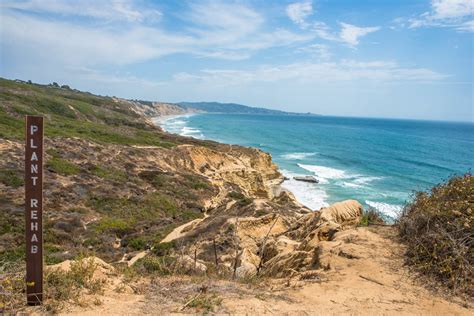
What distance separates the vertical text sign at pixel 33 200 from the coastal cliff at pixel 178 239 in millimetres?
580

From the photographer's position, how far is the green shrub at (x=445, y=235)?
7016mm

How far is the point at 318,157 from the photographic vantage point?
7000cm

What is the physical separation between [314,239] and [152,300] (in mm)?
6375

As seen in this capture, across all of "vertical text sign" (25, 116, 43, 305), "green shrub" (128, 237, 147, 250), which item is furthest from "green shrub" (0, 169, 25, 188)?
"vertical text sign" (25, 116, 43, 305)

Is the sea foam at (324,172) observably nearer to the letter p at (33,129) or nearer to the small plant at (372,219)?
the small plant at (372,219)

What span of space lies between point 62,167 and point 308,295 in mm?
25289

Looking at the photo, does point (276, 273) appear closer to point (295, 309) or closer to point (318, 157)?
point (295, 309)

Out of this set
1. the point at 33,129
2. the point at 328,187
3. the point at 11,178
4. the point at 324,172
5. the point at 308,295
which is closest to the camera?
the point at 33,129

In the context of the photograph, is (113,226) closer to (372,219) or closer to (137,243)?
(137,243)

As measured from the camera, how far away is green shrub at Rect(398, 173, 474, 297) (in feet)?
23.0

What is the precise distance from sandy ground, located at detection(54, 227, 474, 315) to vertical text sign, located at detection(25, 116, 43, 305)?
81 cm

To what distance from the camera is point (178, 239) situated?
1680 cm

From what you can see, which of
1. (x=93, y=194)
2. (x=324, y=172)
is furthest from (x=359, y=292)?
(x=324, y=172)

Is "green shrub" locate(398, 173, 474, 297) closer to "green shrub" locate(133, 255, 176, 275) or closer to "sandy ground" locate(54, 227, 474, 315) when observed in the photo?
"sandy ground" locate(54, 227, 474, 315)
